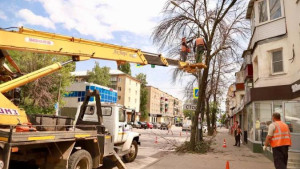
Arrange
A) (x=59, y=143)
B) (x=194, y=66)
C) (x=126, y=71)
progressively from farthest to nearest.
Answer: (x=126, y=71) → (x=194, y=66) → (x=59, y=143)

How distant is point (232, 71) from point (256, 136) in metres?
11.9

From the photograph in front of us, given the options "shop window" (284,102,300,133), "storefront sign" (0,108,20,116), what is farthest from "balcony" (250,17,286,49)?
"storefront sign" (0,108,20,116)

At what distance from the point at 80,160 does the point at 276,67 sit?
11147 mm

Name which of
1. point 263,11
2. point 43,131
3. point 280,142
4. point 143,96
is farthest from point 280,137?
point 143,96

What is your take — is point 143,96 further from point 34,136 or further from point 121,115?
point 34,136

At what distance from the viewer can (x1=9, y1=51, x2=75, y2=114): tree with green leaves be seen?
72.5 ft

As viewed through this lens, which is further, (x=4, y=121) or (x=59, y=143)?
(x=59, y=143)

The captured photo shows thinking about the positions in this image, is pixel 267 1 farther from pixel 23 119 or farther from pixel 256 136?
pixel 23 119

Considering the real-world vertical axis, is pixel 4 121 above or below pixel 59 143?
above

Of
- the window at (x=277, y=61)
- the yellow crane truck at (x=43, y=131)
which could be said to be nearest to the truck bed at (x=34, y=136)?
the yellow crane truck at (x=43, y=131)

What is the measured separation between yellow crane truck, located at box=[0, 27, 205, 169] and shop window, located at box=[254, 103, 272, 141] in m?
9.31

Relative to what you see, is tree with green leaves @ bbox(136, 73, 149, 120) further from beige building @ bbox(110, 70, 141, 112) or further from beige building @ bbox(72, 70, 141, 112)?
beige building @ bbox(110, 70, 141, 112)

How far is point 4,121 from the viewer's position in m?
5.11

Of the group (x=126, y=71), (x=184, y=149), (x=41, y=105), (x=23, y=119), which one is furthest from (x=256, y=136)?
(x=126, y=71)
